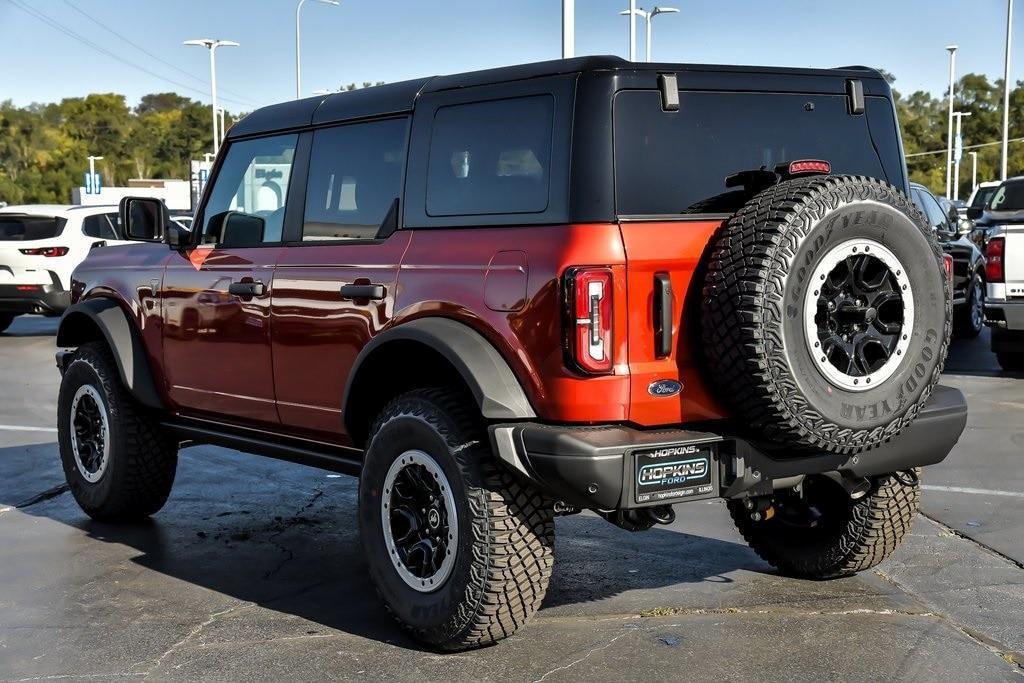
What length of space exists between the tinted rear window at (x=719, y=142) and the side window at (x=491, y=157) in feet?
0.94

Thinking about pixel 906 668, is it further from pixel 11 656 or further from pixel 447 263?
pixel 11 656

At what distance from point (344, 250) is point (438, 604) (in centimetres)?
147

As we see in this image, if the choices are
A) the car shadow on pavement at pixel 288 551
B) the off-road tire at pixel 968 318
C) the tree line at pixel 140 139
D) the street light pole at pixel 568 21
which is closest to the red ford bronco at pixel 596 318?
the car shadow on pavement at pixel 288 551

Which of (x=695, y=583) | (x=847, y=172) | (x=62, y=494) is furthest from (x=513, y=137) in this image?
(x=62, y=494)

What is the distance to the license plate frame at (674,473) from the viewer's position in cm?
409

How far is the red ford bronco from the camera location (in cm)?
412

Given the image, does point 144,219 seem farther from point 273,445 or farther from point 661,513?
point 661,513

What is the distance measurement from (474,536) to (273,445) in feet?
5.14

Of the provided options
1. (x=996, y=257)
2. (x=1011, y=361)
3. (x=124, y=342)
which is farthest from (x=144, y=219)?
(x=1011, y=361)

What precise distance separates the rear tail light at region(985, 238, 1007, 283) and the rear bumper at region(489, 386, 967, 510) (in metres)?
7.70

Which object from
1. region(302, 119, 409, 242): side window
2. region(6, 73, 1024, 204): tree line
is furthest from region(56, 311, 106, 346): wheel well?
region(6, 73, 1024, 204): tree line

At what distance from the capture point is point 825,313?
4172 mm

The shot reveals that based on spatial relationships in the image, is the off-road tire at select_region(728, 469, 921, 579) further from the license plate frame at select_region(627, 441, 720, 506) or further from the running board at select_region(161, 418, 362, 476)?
the running board at select_region(161, 418, 362, 476)

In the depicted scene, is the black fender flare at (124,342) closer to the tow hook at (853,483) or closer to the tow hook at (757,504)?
the tow hook at (757,504)
